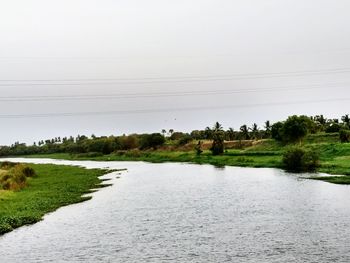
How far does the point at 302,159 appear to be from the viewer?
92438mm

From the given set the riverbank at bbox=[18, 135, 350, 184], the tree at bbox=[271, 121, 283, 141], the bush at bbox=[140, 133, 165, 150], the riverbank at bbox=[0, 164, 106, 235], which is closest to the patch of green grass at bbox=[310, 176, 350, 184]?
the riverbank at bbox=[18, 135, 350, 184]

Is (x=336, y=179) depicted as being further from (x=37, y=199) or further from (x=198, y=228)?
(x=37, y=199)

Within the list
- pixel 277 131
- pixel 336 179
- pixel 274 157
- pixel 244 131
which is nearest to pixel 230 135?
pixel 244 131

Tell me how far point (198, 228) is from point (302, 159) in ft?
185

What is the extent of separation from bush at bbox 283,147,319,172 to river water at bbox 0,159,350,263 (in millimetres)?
25787

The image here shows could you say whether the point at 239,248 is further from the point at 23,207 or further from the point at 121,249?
the point at 23,207

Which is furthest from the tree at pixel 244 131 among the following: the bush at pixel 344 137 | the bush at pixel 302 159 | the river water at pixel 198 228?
the river water at pixel 198 228

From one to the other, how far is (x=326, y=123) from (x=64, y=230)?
156 metres

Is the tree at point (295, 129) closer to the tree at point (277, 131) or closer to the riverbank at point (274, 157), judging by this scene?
the riverbank at point (274, 157)

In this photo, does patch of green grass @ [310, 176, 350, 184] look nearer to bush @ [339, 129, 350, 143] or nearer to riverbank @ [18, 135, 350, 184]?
riverbank @ [18, 135, 350, 184]

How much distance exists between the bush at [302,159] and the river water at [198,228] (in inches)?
1015

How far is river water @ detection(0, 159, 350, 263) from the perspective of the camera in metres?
33.2

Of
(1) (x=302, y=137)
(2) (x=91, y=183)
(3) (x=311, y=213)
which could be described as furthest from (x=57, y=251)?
(1) (x=302, y=137)

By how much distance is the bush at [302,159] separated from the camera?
92.2 meters
